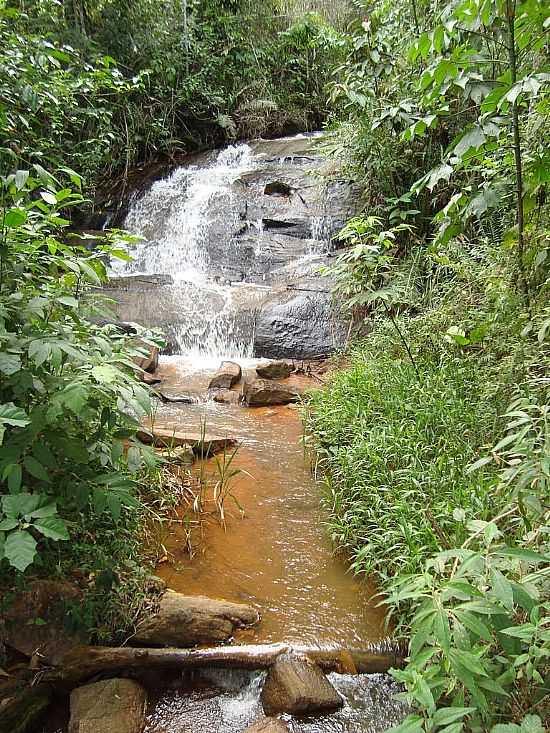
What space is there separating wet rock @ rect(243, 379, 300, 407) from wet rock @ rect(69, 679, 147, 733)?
3.37 m

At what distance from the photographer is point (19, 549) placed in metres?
1.50

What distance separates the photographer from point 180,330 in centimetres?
707

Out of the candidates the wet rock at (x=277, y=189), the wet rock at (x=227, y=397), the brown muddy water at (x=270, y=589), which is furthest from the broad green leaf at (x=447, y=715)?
the wet rock at (x=277, y=189)

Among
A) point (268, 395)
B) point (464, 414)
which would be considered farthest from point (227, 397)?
point (464, 414)

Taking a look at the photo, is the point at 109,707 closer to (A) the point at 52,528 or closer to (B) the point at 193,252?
(A) the point at 52,528

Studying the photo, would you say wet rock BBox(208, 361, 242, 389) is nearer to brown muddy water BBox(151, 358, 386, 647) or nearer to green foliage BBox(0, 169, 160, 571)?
brown muddy water BBox(151, 358, 386, 647)

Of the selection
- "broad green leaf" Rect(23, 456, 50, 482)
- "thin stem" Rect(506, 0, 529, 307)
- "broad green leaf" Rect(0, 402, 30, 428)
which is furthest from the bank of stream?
"thin stem" Rect(506, 0, 529, 307)

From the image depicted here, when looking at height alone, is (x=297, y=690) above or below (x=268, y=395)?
below

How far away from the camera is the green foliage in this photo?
1.65m

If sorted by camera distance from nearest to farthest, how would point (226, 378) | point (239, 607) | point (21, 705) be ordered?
point (21, 705) → point (239, 607) → point (226, 378)

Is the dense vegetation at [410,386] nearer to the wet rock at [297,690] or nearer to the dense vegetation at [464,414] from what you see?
the dense vegetation at [464,414]

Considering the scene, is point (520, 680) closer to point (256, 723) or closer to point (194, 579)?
point (256, 723)

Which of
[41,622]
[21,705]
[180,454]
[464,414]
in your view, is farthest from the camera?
[180,454]

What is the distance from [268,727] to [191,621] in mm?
539
